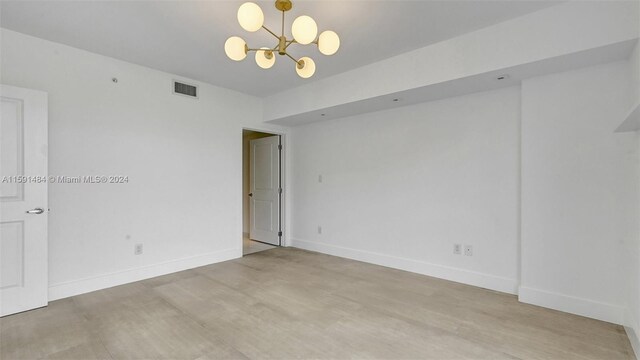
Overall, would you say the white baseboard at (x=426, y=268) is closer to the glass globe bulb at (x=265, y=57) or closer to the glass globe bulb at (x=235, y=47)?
the glass globe bulb at (x=265, y=57)

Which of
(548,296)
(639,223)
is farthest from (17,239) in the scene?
(639,223)

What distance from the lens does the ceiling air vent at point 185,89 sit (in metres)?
4.00

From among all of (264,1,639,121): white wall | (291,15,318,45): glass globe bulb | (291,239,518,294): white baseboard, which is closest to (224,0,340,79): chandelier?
(291,15,318,45): glass globe bulb

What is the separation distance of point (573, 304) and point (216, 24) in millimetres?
4221

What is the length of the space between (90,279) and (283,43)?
10.8 feet

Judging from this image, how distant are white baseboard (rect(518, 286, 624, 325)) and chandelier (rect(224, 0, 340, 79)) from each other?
302cm

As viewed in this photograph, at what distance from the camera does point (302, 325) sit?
2496 millimetres

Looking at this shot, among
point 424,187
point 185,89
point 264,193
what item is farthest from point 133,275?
point 424,187

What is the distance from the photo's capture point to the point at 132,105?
11.9 feet

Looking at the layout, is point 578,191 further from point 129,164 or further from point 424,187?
point 129,164

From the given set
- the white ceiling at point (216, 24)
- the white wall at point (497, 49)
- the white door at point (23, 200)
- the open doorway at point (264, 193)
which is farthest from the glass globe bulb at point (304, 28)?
the open doorway at point (264, 193)

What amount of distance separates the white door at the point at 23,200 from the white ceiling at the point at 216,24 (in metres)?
0.75

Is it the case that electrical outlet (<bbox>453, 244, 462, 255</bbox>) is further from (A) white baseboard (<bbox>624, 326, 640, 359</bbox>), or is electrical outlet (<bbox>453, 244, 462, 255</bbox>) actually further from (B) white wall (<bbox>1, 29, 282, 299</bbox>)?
(B) white wall (<bbox>1, 29, 282, 299</bbox>)

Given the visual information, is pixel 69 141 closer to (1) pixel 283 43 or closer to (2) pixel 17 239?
(2) pixel 17 239
